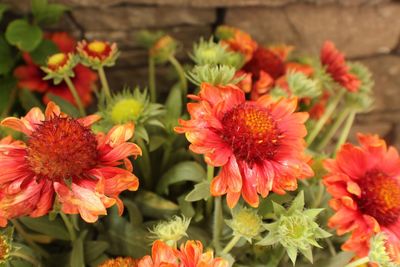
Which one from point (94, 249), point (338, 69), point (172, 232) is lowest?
point (94, 249)

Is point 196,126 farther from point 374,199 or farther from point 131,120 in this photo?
point 374,199

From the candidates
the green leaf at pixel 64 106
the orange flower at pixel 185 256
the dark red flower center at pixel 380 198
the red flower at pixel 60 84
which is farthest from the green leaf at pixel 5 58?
the dark red flower center at pixel 380 198

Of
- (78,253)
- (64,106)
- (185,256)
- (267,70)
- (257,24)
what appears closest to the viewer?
(185,256)

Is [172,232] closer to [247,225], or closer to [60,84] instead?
[247,225]

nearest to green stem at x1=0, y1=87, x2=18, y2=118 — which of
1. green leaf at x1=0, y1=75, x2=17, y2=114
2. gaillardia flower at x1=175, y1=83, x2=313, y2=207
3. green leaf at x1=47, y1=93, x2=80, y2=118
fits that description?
green leaf at x1=0, y1=75, x2=17, y2=114

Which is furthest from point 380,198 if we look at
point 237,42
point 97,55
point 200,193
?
point 97,55

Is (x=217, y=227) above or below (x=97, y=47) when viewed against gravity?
below

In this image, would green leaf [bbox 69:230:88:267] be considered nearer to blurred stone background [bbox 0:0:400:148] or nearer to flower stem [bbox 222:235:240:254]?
flower stem [bbox 222:235:240:254]

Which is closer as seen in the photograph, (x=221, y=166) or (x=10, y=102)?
(x=221, y=166)
